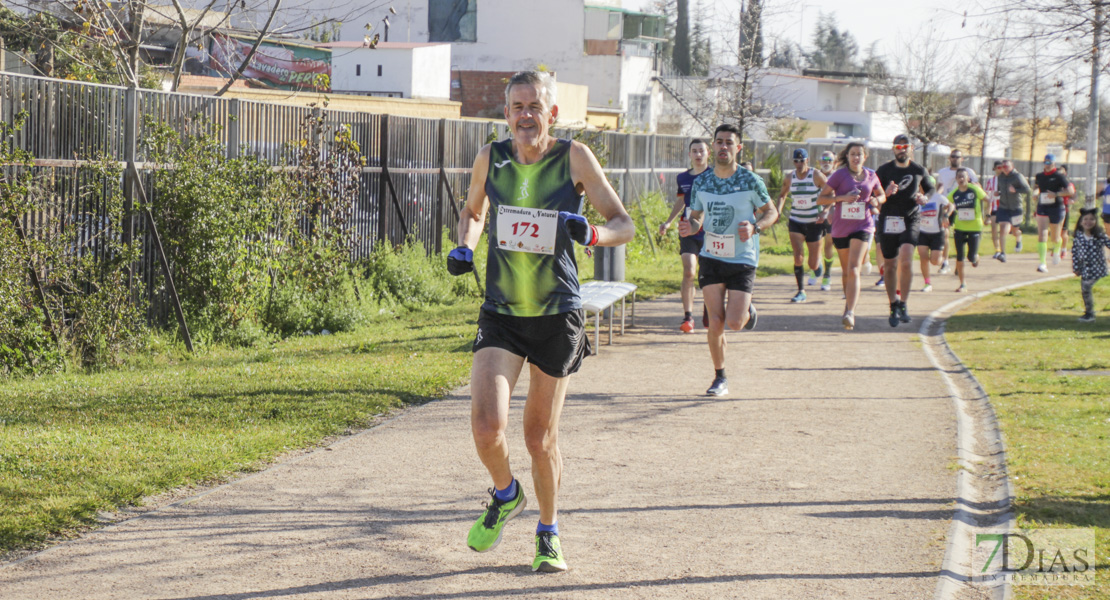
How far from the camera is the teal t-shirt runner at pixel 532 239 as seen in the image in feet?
15.8

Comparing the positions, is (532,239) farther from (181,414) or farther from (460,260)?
(181,414)

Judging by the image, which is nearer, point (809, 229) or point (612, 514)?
point (612, 514)

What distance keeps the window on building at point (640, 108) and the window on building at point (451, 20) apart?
9.86 m

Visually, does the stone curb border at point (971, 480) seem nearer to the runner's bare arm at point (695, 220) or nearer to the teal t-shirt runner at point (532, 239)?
the teal t-shirt runner at point (532, 239)

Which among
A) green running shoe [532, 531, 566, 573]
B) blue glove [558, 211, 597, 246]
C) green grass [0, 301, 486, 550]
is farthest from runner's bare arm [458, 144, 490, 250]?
green grass [0, 301, 486, 550]

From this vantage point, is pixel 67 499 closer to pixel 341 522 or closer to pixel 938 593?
pixel 341 522

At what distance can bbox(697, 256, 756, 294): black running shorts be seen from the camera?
9.27 m

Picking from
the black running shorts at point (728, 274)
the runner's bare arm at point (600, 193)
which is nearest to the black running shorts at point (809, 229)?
the black running shorts at point (728, 274)

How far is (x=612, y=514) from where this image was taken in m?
5.91

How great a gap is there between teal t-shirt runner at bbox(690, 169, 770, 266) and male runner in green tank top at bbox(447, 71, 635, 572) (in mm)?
4334

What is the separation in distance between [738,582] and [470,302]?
1072 cm

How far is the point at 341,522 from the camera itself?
18.5ft

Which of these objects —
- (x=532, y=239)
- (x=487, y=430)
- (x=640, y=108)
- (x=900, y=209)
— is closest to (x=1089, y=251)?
(x=900, y=209)

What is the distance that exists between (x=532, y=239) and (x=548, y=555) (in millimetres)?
1323
